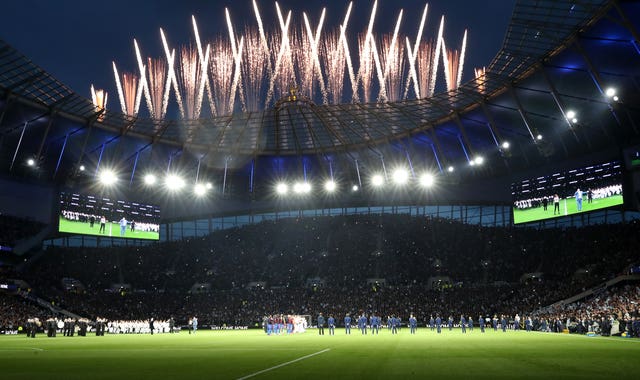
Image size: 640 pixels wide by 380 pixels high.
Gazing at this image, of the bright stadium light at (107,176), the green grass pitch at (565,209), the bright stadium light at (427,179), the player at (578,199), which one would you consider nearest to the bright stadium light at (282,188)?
the bright stadium light at (427,179)

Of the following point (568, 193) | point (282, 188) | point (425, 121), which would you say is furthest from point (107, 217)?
point (568, 193)

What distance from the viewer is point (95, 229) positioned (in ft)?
207

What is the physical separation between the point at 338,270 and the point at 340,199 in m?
10.9

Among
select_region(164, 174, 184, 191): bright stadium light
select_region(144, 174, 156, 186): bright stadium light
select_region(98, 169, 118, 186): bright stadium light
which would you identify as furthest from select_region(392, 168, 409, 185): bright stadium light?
select_region(98, 169, 118, 186): bright stadium light

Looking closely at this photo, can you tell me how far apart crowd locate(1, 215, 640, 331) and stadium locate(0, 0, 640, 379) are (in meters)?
0.26

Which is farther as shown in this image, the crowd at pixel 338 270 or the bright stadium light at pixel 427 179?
the bright stadium light at pixel 427 179

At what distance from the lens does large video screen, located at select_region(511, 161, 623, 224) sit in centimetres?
5069

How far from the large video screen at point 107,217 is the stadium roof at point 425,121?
4.68m

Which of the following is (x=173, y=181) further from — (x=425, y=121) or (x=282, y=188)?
(x=425, y=121)

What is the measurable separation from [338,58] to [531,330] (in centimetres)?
2884

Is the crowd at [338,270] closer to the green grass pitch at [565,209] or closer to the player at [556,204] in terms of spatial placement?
the green grass pitch at [565,209]

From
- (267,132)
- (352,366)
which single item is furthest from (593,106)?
(352,366)

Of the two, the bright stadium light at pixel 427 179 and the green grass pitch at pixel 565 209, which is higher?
the bright stadium light at pixel 427 179

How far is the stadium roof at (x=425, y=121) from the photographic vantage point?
4284 centimetres
